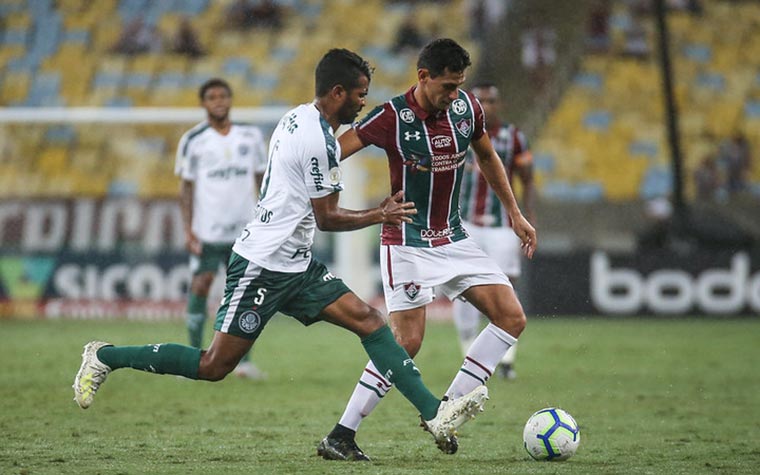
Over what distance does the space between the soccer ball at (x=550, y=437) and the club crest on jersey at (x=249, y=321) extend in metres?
1.50

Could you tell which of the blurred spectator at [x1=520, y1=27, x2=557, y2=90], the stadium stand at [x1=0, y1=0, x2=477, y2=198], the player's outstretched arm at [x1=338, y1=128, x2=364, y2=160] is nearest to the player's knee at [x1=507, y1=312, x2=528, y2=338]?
the player's outstretched arm at [x1=338, y1=128, x2=364, y2=160]

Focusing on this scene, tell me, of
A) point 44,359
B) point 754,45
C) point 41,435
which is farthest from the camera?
point 754,45

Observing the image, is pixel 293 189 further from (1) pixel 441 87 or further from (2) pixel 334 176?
(1) pixel 441 87

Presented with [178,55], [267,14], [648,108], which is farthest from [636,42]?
[178,55]

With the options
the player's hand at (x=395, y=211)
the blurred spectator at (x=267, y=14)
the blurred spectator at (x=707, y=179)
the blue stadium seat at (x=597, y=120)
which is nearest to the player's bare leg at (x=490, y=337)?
the player's hand at (x=395, y=211)

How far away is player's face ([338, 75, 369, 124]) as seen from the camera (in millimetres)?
6328

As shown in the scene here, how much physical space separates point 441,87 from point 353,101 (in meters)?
0.55

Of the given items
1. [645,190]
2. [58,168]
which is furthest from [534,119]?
[58,168]

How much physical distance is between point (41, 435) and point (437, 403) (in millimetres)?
2472

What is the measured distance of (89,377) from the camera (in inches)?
260

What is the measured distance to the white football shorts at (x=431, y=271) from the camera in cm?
686

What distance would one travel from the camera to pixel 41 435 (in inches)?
286

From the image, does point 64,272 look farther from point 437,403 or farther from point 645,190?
point 437,403

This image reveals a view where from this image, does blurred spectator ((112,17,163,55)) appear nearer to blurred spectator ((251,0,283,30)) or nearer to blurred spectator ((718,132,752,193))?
blurred spectator ((251,0,283,30))
